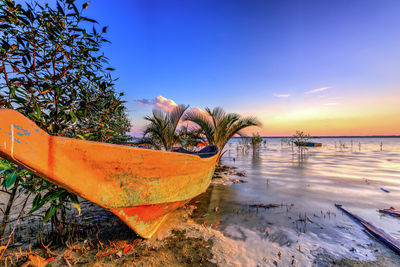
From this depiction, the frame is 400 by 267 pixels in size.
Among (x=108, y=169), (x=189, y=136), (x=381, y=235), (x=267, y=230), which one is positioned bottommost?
(x=267, y=230)

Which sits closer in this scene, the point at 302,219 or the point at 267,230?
the point at 267,230

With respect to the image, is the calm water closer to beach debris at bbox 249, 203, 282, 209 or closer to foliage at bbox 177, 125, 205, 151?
beach debris at bbox 249, 203, 282, 209

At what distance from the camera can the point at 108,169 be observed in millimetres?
1360

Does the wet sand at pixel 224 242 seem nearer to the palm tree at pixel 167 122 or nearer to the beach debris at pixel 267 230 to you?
the beach debris at pixel 267 230

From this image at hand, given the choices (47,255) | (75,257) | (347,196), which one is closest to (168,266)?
(75,257)

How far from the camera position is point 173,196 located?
6.75 feet

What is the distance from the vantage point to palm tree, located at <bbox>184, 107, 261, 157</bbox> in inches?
287

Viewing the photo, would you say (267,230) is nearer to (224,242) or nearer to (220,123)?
(224,242)

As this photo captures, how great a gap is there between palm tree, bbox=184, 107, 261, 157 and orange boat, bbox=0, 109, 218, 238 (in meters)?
5.06

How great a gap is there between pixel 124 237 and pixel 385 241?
3.58 m

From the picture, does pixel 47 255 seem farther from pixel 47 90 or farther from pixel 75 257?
pixel 47 90

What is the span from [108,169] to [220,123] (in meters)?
6.25

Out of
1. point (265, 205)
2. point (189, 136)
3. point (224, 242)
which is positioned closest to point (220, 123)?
point (189, 136)

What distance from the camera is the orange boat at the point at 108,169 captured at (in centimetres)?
89
